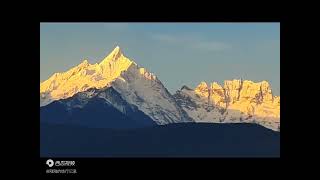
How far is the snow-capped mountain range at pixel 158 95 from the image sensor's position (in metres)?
8.88

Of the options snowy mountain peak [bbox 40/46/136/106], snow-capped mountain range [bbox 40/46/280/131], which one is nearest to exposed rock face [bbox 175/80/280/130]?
snow-capped mountain range [bbox 40/46/280/131]

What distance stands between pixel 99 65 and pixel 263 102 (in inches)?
76.9

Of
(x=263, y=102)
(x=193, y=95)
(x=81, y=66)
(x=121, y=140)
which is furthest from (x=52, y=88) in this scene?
(x=263, y=102)

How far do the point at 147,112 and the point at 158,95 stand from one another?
0.77 ft

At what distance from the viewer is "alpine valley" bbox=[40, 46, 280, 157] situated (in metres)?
8.88
